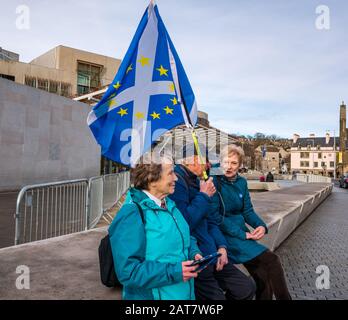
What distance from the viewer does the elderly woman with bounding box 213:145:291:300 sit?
3508mm

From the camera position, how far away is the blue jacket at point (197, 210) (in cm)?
286

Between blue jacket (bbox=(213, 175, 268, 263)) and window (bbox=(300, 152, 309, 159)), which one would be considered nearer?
blue jacket (bbox=(213, 175, 268, 263))

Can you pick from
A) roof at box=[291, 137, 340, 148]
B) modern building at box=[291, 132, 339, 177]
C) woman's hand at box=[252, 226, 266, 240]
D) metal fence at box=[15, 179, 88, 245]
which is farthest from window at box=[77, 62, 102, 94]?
roof at box=[291, 137, 340, 148]

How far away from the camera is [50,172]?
67.7 ft

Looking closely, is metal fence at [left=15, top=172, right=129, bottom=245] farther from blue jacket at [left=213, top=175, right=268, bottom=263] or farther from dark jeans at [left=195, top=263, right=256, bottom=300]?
dark jeans at [left=195, top=263, right=256, bottom=300]

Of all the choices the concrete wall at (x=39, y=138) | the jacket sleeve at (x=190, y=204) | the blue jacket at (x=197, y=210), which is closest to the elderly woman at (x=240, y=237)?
the blue jacket at (x=197, y=210)

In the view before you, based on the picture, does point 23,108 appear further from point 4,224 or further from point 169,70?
point 169,70

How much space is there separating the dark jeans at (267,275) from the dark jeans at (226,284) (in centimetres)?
44

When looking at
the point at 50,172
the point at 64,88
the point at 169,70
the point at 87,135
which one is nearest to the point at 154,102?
the point at 169,70

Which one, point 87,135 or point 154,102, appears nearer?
point 154,102

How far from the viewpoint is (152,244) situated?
87.9 inches

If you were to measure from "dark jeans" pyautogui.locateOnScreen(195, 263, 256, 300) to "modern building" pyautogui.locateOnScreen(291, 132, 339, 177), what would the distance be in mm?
108347

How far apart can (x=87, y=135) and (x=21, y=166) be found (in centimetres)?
657

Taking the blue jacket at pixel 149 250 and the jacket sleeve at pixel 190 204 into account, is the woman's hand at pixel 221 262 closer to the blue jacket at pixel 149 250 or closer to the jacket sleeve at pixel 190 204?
the jacket sleeve at pixel 190 204
